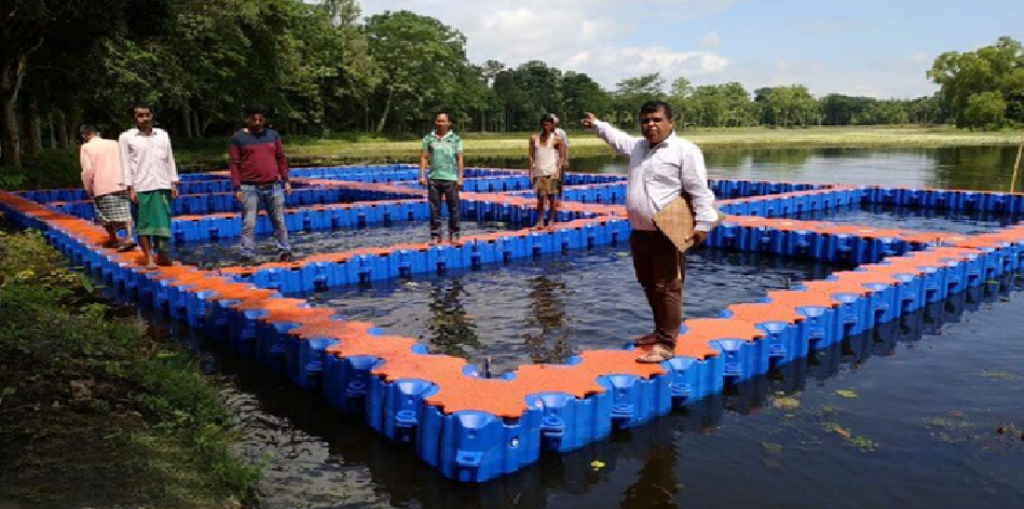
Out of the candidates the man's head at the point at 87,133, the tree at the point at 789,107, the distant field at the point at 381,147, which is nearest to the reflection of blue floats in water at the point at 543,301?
the man's head at the point at 87,133

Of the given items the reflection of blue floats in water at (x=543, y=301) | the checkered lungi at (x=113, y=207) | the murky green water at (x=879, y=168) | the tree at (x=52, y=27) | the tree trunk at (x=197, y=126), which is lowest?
the reflection of blue floats in water at (x=543, y=301)

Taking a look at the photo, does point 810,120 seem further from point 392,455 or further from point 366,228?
point 392,455

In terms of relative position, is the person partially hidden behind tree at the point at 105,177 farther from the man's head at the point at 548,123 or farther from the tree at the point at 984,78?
the tree at the point at 984,78

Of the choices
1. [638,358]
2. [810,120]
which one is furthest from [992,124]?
[638,358]

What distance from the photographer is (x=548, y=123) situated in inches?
424

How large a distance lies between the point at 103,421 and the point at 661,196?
3.67 m

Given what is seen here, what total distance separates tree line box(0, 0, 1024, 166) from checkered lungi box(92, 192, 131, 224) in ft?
9.79

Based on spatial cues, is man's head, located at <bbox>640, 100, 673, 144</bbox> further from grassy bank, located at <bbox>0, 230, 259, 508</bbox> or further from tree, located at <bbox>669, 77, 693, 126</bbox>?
tree, located at <bbox>669, 77, 693, 126</bbox>

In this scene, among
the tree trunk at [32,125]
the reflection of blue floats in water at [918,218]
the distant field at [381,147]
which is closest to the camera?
the reflection of blue floats in water at [918,218]

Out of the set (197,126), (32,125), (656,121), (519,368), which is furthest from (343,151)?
(656,121)

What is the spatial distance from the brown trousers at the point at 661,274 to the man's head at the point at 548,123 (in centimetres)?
561

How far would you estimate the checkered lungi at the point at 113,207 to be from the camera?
32.2 feet

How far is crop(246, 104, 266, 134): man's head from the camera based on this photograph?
8.42 meters

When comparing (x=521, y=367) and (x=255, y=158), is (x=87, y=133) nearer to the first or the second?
(x=255, y=158)
